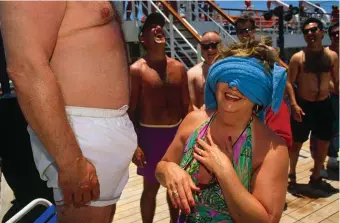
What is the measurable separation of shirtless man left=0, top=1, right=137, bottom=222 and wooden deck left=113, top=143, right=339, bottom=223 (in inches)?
68.0

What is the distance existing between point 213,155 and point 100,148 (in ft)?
1.52

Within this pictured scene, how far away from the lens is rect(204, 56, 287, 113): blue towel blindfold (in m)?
1.21

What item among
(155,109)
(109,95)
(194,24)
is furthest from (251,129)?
A: (194,24)

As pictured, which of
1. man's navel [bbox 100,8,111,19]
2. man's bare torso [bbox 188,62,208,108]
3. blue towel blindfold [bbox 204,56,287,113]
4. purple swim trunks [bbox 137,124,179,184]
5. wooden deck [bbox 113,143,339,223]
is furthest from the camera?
man's bare torso [bbox 188,62,208,108]

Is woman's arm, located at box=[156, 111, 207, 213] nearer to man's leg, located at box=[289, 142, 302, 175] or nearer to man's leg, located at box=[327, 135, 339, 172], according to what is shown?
man's leg, located at box=[289, 142, 302, 175]

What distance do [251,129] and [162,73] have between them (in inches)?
66.7

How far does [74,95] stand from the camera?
127cm

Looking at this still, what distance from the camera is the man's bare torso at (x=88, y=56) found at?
124 centimetres

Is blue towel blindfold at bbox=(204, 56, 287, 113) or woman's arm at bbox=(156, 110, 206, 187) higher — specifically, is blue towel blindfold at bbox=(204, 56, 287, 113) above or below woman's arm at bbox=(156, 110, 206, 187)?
above

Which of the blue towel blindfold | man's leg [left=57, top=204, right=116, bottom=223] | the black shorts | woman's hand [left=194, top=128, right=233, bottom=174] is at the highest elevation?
the blue towel blindfold

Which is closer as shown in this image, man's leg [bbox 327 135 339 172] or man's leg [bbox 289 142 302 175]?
man's leg [bbox 289 142 302 175]

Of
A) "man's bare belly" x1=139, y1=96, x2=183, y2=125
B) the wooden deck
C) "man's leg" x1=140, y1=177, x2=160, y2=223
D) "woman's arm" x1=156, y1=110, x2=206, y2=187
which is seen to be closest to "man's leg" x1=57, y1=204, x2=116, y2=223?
"woman's arm" x1=156, y1=110, x2=206, y2=187

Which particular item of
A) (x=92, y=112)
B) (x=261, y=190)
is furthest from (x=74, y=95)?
(x=261, y=190)

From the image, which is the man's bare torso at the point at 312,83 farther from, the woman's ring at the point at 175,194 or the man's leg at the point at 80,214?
the man's leg at the point at 80,214
